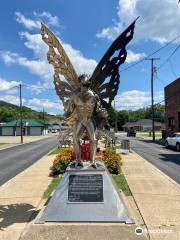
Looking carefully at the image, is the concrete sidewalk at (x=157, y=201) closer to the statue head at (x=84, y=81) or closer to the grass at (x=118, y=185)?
the grass at (x=118, y=185)

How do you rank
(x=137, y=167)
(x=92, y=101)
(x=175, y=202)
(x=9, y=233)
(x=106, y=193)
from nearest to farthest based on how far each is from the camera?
(x=9, y=233)
(x=106, y=193)
(x=92, y=101)
(x=175, y=202)
(x=137, y=167)

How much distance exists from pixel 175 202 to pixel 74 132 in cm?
327

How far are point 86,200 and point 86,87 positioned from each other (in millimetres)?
2661

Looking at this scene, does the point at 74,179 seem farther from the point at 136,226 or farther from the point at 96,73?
the point at 96,73

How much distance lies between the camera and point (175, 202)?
10.1 meters

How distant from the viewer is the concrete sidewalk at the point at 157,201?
25.1 ft

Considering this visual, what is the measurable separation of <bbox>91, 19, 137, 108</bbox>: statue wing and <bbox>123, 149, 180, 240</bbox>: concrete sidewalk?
2.82 m

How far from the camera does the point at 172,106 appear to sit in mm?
49594

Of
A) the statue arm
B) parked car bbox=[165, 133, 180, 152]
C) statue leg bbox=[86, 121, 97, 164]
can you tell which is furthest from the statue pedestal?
parked car bbox=[165, 133, 180, 152]

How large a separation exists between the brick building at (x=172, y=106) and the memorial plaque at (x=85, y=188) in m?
38.9

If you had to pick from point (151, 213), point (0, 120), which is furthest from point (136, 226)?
point (0, 120)

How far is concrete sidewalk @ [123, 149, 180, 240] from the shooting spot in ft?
25.1

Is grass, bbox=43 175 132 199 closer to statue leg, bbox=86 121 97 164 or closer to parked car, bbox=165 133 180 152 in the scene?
statue leg, bbox=86 121 97 164

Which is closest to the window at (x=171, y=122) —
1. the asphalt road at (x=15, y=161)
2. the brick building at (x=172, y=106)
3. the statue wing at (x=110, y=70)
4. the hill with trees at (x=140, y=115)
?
the brick building at (x=172, y=106)
